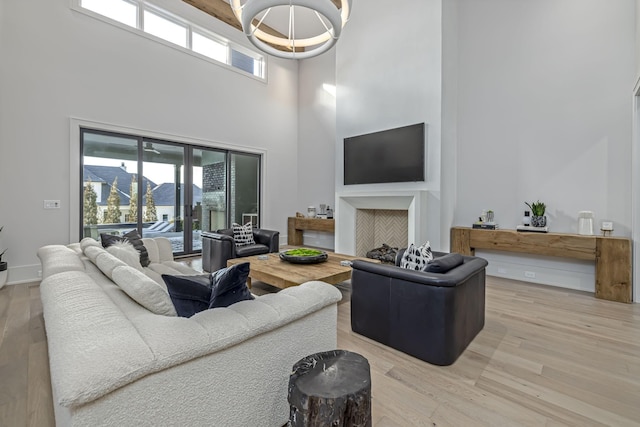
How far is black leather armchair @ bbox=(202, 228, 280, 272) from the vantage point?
4109 millimetres

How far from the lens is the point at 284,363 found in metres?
1.37

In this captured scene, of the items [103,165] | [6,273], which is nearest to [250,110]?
[103,165]

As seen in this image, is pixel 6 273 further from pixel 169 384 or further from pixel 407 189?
pixel 407 189

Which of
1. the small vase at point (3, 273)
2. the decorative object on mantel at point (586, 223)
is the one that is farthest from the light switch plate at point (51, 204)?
the decorative object on mantel at point (586, 223)

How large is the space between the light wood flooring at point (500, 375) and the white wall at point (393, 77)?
2133mm

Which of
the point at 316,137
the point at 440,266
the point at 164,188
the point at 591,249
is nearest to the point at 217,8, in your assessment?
the point at 316,137

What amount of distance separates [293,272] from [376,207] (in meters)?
2.63

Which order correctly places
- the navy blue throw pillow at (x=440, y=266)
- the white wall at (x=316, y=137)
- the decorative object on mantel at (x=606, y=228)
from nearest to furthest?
the navy blue throw pillow at (x=440, y=266) < the decorative object on mantel at (x=606, y=228) < the white wall at (x=316, y=137)

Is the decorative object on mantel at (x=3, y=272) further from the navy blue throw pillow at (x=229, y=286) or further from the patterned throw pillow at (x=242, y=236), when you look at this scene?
the navy blue throw pillow at (x=229, y=286)

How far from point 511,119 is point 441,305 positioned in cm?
380

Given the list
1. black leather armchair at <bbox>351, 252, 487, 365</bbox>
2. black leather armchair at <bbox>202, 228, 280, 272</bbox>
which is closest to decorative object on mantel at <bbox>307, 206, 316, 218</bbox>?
black leather armchair at <bbox>202, 228, 280, 272</bbox>

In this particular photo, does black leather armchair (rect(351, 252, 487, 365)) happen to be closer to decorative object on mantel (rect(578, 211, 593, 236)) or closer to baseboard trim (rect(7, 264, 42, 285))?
decorative object on mantel (rect(578, 211, 593, 236))

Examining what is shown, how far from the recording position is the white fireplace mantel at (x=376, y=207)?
4.50 metres

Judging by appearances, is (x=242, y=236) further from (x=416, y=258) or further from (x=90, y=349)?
(x=90, y=349)
